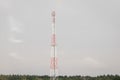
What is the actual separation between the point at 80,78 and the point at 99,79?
28.6 feet

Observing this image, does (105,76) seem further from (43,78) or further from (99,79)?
(43,78)

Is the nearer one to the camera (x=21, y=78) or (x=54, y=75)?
(x=54, y=75)

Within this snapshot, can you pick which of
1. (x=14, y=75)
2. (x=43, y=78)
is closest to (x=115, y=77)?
(x=43, y=78)

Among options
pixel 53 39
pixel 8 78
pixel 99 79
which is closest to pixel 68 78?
pixel 99 79

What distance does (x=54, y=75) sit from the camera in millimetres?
58031

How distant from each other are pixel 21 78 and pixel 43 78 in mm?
10869

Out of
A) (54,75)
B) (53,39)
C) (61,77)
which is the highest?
(53,39)

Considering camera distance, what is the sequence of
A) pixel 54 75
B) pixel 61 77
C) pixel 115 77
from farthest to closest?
pixel 61 77 → pixel 115 77 → pixel 54 75

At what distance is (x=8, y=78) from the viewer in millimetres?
140500

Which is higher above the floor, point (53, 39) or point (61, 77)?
point (53, 39)

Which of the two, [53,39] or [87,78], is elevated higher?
[53,39]

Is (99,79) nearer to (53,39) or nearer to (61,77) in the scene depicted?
(61,77)

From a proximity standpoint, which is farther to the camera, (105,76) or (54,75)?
(105,76)

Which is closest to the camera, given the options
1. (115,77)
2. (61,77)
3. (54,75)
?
(54,75)
